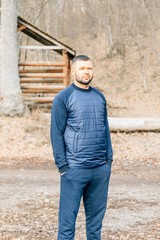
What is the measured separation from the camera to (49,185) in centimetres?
972

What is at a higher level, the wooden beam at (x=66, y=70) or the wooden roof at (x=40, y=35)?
the wooden roof at (x=40, y=35)

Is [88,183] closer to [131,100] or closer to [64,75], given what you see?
[64,75]

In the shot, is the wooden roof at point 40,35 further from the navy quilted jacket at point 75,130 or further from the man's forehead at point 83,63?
the navy quilted jacket at point 75,130

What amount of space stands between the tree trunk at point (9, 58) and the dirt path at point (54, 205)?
16.8 feet

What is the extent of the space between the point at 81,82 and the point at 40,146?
9010 mm

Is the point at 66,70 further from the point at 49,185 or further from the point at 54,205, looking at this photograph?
the point at 54,205

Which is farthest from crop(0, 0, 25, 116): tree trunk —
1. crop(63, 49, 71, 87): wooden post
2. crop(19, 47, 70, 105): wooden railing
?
crop(63, 49, 71, 87): wooden post

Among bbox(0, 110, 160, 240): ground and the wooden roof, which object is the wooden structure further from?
bbox(0, 110, 160, 240): ground

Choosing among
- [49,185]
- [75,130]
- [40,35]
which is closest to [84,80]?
[75,130]

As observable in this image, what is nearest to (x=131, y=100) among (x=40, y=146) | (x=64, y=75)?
(x=64, y=75)

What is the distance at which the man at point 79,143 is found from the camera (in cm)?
480

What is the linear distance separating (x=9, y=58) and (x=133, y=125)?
182 inches

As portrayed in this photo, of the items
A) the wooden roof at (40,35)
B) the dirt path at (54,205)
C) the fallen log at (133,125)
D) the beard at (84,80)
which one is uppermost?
the wooden roof at (40,35)

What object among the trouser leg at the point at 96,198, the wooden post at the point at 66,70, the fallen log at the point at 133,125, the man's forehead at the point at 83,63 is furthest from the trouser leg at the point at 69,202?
the wooden post at the point at 66,70
